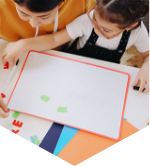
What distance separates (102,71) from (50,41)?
277 millimetres

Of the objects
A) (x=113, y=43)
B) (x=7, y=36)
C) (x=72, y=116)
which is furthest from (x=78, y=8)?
(x=72, y=116)

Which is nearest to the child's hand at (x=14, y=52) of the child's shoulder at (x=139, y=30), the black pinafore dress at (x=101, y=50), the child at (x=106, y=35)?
the child at (x=106, y=35)

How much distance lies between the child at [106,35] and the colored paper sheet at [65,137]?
0.32 metres

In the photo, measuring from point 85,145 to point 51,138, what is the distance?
0.42 ft

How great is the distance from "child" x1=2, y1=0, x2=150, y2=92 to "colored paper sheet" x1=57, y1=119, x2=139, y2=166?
180 millimetres

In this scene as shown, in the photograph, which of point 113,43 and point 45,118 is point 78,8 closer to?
point 113,43

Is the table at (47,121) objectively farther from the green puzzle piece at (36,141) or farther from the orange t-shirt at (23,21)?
the orange t-shirt at (23,21)

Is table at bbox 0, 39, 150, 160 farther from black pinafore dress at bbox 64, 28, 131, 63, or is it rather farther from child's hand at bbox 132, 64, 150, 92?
black pinafore dress at bbox 64, 28, 131, 63

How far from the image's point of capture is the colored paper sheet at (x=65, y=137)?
0.58m

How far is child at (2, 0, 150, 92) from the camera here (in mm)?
505

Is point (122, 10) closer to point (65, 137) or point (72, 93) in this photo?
point (72, 93)

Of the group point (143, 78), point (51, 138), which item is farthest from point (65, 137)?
point (143, 78)

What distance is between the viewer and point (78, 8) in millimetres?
688

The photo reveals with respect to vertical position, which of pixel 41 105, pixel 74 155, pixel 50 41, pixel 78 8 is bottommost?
pixel 74 155
